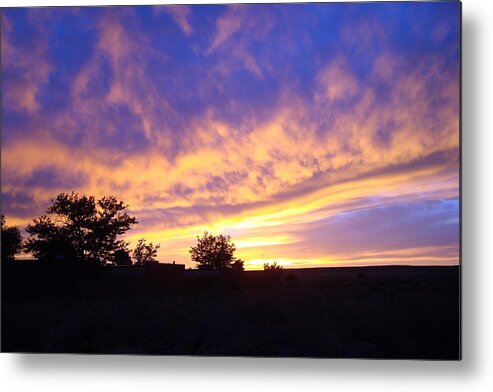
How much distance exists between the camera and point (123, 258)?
688cm

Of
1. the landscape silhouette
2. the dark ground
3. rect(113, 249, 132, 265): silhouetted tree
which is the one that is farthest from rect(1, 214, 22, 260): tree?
rect(113, 249, 132, 265): silhouetted tree

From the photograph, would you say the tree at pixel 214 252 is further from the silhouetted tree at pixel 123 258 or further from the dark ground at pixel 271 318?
the silhouetted tree at pixel 123 258

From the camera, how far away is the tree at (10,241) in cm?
694

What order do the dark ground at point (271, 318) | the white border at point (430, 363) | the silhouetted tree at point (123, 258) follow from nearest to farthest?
the white border at point (430, 363), the dark ground at point (271, 318), the silhouetted tree at point (123, 258)

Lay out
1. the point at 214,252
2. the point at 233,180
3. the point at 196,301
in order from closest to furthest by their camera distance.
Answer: the point at 214,252, the point at 196,301, the point at 233,180

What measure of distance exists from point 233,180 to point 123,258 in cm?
125

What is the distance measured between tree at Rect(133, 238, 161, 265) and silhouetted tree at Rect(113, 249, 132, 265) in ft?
0.21

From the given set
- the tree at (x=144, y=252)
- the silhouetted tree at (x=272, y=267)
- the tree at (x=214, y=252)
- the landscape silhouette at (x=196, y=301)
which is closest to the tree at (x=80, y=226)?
the landscape silhouette at (x=196, y=301)

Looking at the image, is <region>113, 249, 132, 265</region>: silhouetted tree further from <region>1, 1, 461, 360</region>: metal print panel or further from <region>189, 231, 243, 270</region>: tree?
<region>189, 231, 243, 270</region>: tree

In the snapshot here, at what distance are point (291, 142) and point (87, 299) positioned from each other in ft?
7.86

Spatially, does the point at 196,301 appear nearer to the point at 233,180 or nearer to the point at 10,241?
the point at 233,180

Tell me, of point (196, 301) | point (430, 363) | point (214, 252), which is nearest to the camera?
point (430, 363)

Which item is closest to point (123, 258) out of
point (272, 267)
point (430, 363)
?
point (272, 267)

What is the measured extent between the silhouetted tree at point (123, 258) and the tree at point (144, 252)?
0.21 ft
